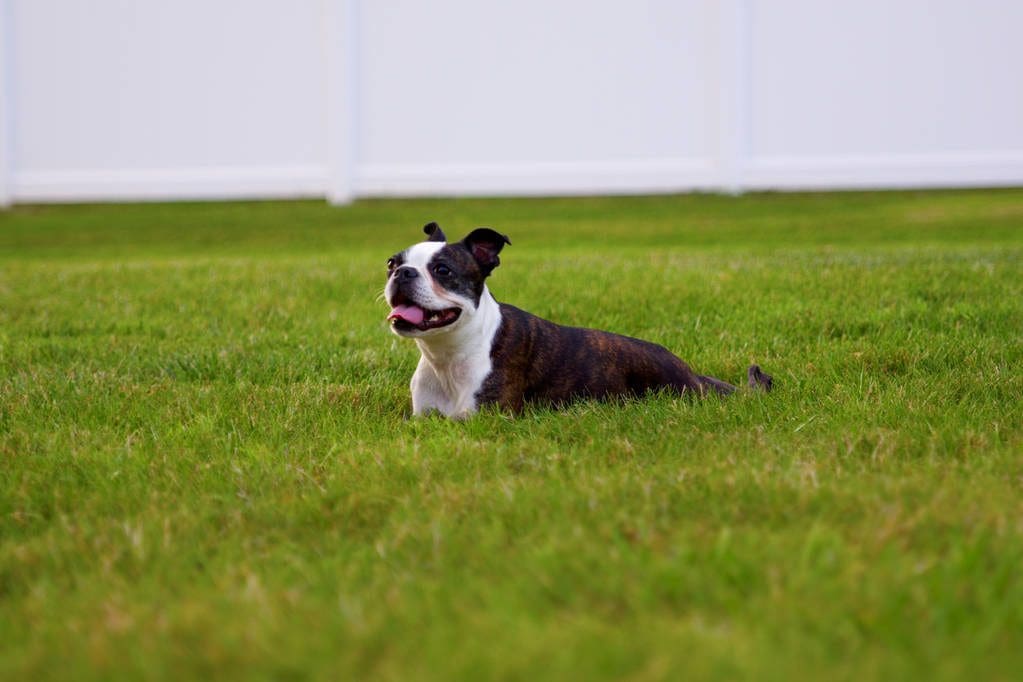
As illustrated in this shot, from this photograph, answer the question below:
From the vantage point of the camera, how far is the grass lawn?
2467 millimetres

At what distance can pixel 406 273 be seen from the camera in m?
5.14

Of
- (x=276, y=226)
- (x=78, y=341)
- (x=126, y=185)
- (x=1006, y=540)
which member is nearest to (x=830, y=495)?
(x=1006, y=540)

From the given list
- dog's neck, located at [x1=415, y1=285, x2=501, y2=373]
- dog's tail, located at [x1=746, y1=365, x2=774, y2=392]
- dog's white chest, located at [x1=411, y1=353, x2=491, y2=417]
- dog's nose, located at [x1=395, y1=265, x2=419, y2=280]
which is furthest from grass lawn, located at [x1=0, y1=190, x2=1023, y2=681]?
dog's nose, located at [x1=395, y1=265, x2=419, y2=280]

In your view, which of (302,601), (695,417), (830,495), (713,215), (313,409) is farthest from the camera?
(713,215)

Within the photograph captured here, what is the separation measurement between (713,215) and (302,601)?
1565 cm

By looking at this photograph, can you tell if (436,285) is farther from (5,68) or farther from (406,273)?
(5,68)

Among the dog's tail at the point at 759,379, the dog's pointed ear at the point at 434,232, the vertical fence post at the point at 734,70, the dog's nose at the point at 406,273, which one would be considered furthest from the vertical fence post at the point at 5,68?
the dog's tail at the point at 759,379

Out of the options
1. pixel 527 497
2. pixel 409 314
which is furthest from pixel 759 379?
pixel 527 497

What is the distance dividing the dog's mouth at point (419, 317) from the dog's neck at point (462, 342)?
93 mm

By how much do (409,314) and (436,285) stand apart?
0.20m

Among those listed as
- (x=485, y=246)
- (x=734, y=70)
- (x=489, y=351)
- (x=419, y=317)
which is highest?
(x=734, y=70)

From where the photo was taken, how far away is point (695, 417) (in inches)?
187

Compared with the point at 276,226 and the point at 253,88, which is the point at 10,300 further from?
the point at 253,88

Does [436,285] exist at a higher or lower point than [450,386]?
higher
